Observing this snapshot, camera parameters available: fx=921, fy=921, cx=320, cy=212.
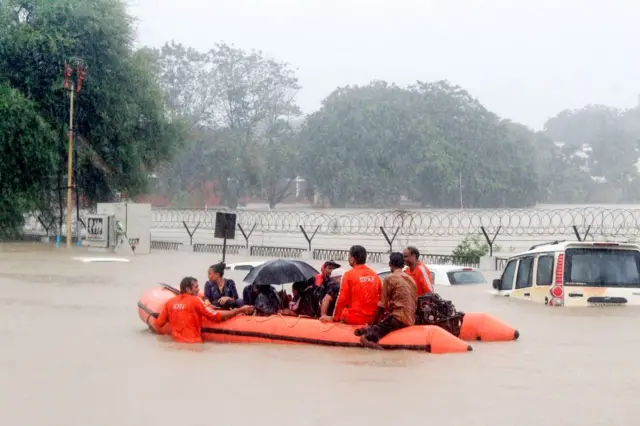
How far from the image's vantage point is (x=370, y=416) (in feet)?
29.6

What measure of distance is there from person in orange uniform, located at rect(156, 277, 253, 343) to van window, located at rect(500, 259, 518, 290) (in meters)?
5.86

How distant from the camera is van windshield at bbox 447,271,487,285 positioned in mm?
20922

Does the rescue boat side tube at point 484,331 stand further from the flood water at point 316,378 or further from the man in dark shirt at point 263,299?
the man in dark shirt at point 263,299

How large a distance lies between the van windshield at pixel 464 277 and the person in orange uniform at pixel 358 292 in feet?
27.3

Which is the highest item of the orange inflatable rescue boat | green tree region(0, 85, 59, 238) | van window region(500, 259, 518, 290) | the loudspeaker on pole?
green tree region(0, 85, 59, 238)

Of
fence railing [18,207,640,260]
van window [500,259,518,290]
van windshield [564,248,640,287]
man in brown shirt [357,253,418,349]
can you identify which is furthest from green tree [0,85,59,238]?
man in brown shirt [357,253,418,349]

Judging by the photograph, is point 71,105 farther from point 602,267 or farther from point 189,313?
point 602,267

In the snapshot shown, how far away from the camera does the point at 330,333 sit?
12.7m

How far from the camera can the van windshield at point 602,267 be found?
605 inches

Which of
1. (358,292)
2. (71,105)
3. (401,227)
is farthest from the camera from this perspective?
(71,105)

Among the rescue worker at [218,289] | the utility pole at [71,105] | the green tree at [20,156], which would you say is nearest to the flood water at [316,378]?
the rescue worker at [218,289]

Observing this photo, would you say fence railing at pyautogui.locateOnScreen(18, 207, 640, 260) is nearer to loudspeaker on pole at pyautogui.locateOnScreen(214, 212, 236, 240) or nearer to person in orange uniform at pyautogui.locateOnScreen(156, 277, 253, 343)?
loudspeaker on pole at pyautogui.locateOnScreen(214, 212, 236, 240)

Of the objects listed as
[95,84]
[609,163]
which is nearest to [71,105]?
[95,84]

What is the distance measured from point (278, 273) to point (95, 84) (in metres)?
31.5
